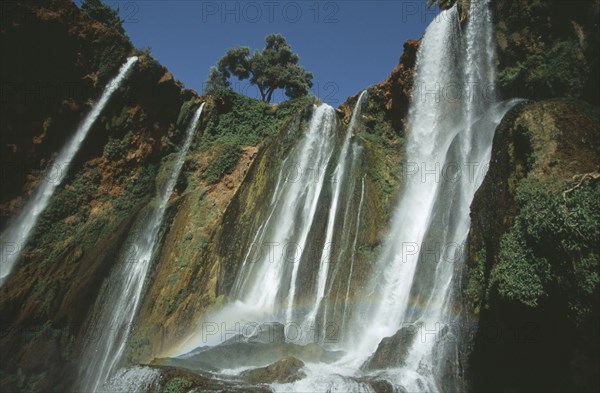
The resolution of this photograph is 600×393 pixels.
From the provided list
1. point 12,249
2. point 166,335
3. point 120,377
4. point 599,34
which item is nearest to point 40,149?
point 12,249

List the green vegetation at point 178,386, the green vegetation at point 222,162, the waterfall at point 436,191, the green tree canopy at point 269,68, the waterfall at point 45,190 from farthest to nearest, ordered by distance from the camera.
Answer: the green tree canopy at point 269,68 → the green vegetation at point 222,162 → the waterfall at point 45,190 → the waterfall at point 436,191 → the green vegetation at point 178,386

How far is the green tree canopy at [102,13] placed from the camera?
91.4 feet

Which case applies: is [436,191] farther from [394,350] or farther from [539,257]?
[539,257]

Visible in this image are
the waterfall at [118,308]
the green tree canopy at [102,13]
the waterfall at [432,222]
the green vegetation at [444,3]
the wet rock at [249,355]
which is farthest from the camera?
the green tree canopy at [102,13]

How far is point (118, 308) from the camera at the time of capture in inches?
650

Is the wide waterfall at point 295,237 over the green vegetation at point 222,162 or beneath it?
beneath

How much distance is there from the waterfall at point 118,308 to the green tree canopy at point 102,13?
50.0 ft

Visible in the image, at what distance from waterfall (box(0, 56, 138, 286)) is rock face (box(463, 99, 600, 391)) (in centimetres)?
1689

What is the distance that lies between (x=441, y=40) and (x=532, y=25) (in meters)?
4.11

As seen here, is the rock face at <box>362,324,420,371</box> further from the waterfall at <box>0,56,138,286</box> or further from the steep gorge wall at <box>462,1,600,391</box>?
the waterfall at <box>0,56,138,286</box>

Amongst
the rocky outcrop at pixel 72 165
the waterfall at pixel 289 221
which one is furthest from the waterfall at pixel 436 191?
the rocky outcrop at pixel 72 165

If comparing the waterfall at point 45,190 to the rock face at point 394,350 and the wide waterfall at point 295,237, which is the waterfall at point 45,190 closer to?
the wide waterfall at point 295,237

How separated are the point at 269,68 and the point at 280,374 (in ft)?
106

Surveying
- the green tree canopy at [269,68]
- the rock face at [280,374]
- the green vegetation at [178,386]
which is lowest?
the green vegetation at [178,386]
